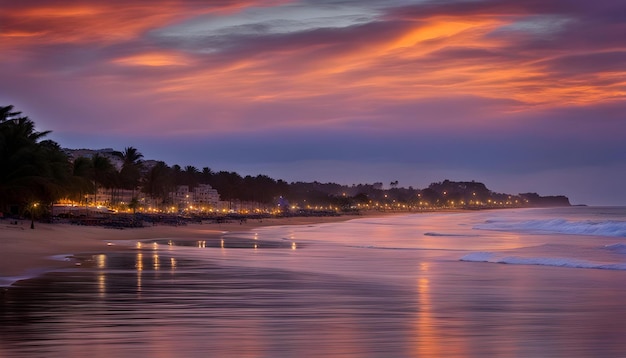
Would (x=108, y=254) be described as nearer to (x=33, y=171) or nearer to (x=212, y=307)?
(x=212, y=307)

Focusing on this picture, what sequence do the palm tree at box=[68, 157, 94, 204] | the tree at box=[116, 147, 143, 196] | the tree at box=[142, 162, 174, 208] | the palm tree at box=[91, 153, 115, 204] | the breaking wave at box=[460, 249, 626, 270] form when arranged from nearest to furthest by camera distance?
the breaking wave at box=[460, 249, 626, 270], the palm tree at box=[68, 157, 94, 204], the palm tree at box=[91, 153, 115, 204], the tree at box=[116, 147, 143, 196], the tree at box=[142, 162, 174, 208]

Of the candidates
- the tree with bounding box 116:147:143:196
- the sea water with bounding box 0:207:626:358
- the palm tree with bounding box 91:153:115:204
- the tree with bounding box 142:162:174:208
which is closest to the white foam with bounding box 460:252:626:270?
the sea water with bounding box 0:207:626:358

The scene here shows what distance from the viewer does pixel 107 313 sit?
1534cm

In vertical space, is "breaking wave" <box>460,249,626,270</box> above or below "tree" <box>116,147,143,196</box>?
below

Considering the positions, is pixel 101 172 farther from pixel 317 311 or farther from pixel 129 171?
pixel 317 311

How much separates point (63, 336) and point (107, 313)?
9.00ft

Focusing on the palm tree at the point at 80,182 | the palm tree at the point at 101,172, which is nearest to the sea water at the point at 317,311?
the palm tree at the point at 80,182

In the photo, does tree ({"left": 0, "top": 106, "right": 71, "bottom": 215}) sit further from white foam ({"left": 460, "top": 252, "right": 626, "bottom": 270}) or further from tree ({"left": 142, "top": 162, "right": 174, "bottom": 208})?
tree ({"left": 142, "top": 162, "right": 174, "bottom": 208})

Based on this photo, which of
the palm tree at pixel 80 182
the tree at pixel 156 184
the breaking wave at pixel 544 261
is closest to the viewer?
the breaking wave at pixel 544 261

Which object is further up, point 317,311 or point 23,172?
point 23,172

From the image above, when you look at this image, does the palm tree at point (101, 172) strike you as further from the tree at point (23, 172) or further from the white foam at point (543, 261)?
the white foam at point (543, 261)

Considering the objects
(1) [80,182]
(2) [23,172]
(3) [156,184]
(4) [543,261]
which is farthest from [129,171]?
(4) [543,261]

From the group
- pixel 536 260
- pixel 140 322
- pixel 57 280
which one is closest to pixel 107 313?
pixel 140 322

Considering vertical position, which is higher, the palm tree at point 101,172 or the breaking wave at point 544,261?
the palm tree at point 101,172
